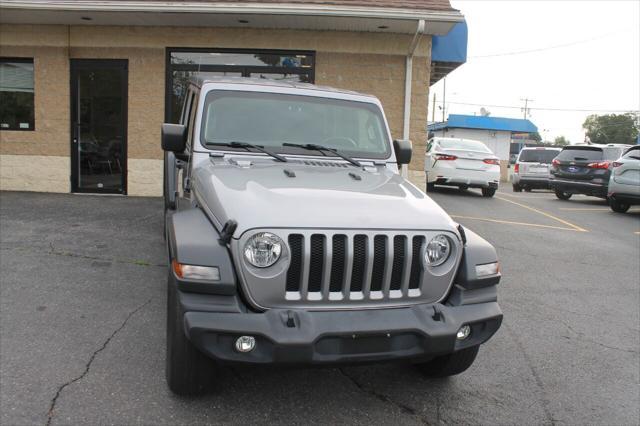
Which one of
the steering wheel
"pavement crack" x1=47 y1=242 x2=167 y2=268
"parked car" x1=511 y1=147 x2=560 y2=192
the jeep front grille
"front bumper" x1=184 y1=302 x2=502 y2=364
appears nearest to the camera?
"front bumper" x1=184 y1=302 x2=502 y2=364

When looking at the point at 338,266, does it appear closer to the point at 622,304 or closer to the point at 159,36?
the point at 622,304

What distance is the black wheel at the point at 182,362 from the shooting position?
290 centimetres

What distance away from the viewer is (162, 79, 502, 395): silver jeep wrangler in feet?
8.87

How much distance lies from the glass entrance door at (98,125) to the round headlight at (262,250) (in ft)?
28.1

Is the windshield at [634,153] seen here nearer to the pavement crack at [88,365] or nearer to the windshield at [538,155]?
the windshield at [538,155]

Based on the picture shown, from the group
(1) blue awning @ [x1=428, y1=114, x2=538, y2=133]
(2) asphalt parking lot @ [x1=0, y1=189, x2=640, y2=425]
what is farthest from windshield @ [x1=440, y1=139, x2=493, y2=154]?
(1) blue awning @ [x1=428, y1=114, x2=538, y2=133]

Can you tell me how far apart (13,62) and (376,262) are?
34.2ft

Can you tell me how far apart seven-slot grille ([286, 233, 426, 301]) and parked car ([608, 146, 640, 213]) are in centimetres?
1104

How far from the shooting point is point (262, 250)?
280cm

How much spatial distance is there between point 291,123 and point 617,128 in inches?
3390

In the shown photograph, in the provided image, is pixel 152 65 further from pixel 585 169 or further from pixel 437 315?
pixel 585 169

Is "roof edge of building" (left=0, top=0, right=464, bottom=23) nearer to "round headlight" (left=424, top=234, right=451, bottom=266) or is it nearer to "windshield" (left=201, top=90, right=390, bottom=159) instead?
"windshield" (left=201, top=90, right=390, bottom=159)

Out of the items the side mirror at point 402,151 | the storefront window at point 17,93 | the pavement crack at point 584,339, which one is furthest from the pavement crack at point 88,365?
the storefront window at point 17,93

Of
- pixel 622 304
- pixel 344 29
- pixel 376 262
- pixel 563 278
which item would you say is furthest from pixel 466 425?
pixel 344 29
